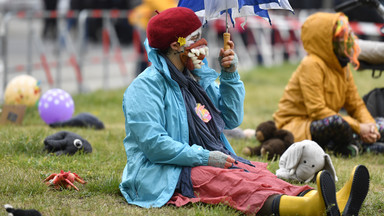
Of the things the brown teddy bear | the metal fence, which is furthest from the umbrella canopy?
the metal fence

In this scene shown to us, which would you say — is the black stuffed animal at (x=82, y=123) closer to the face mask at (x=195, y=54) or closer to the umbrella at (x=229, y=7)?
the umbrella at (x=229, y=7)

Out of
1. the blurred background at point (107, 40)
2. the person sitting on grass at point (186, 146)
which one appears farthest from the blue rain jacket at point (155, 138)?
the blurred background at point (107, 40)

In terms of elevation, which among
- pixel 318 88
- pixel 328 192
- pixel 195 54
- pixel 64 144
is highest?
pixel 195 54

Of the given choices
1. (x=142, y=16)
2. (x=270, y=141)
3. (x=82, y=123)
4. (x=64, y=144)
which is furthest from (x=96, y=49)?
(x=270, y=141)

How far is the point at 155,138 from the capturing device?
4.28m

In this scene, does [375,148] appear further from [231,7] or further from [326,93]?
[231,7]

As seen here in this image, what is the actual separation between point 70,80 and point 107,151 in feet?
19.4

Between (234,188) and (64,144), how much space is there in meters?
2.38

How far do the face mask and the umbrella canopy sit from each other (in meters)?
0.27

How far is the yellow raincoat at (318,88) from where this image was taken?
6781 mm

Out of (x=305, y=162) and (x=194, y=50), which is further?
(x=305, y=162)

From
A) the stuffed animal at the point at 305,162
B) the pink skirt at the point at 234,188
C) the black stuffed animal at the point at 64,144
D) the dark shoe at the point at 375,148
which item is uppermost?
the pink skirt at the point at 234,188

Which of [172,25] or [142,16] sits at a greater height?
[172,25]

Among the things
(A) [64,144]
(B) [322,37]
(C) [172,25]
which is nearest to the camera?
(C) [172,25]
